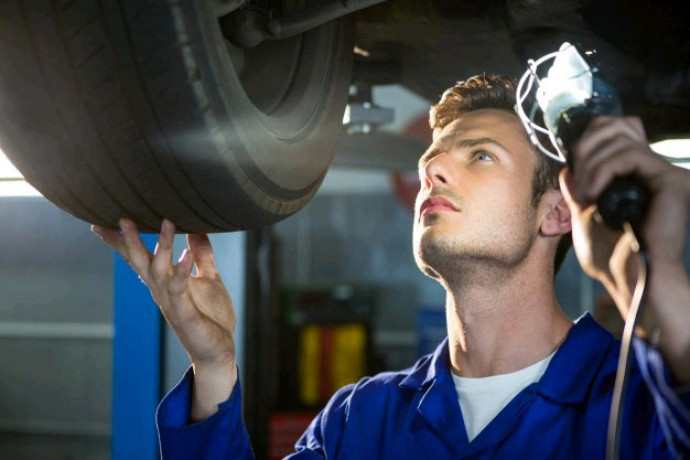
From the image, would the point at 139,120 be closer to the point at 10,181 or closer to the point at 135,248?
the point at 135,248

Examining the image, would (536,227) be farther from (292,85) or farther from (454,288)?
(292,85)

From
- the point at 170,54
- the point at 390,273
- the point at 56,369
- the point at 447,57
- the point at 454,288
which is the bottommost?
the point at 56,369

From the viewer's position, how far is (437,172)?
46.5 inches

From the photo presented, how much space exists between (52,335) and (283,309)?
1295mm

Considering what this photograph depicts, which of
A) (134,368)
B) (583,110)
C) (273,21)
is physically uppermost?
(273,21)

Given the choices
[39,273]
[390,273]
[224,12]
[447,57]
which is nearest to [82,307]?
[39,273]

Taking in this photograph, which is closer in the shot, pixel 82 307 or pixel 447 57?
pixel 447 57

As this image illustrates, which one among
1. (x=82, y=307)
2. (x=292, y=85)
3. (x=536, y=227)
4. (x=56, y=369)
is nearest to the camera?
(x=292, y=85)

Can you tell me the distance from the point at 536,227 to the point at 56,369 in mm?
4177

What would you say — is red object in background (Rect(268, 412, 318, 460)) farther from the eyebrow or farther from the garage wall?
the eyebrow

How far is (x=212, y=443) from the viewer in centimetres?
114

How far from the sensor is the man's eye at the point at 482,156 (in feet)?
4.02

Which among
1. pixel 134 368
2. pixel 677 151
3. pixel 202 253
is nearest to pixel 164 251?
pixel 202 253

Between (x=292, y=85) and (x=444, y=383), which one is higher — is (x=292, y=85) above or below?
above
